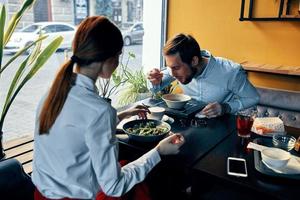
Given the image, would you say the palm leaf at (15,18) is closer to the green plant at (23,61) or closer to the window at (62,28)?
the green plant at (23,61)

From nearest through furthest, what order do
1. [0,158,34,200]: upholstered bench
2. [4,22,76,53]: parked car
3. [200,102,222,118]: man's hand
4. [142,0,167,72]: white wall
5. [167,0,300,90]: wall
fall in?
[0,158,34,200]: upholstered bench, [200,102,222,118]: man's hand, [4,22,76,53]: parked car, [167,0,300,90]: wall, [142,0,167,72]: white wall

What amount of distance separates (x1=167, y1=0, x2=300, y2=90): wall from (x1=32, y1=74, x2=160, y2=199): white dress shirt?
2.22 meters

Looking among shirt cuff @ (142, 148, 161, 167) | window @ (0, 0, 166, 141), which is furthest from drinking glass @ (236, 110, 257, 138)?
window @ (0, 0, 166, 141)

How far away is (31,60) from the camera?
1812 mm

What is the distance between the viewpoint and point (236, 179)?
1056 mm

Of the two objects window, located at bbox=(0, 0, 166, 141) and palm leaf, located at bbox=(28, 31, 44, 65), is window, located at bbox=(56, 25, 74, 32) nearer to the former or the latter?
window, located at bbox=(0, 0, 166, 141)

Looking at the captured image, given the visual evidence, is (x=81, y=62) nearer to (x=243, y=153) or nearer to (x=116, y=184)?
(x=116, y=184)

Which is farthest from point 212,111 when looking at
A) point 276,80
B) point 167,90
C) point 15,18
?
point 276,80

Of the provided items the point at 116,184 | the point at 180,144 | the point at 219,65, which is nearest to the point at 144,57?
the point at 219,65

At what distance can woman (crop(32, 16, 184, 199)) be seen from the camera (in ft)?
3.26

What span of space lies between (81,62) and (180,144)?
564 mm

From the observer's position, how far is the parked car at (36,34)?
7.18 feet

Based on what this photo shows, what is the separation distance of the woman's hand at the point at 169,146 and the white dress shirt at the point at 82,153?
0.14 meters

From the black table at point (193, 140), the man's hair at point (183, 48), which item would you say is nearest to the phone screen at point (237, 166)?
the black table at point (193, 140)
